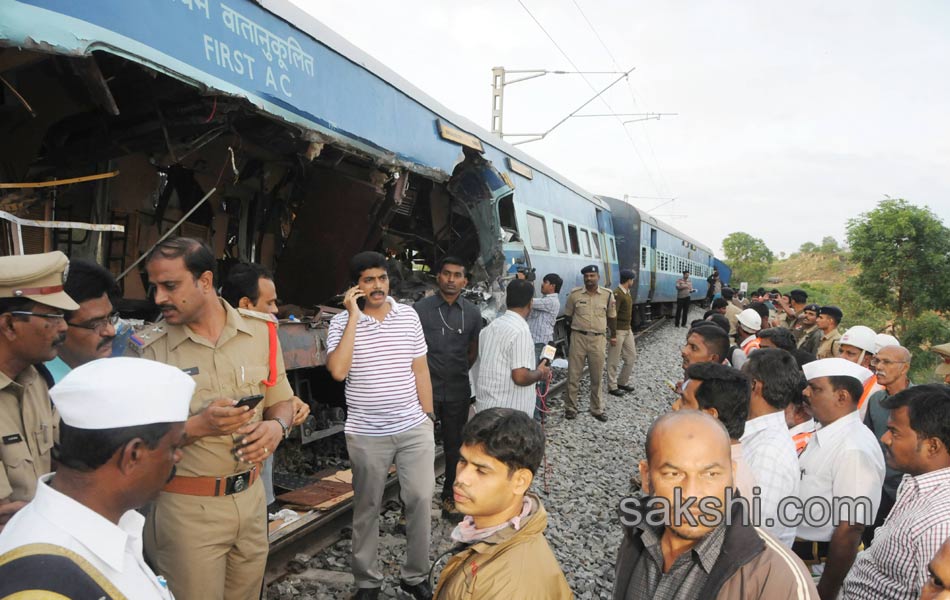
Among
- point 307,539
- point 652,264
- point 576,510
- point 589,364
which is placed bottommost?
point 576,510

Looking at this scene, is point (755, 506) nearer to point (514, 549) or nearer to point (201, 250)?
point (514, 549)

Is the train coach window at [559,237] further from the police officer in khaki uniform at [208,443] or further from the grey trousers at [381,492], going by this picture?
the police officer in khaki uniform at [208,443]

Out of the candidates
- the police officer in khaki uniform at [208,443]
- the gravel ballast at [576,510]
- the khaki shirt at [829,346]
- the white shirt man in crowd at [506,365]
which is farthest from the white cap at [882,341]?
the police officer in khaki uniform at [208,443]

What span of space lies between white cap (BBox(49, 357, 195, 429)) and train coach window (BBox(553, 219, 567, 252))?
29.6 feet

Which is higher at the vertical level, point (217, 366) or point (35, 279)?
point (35, 279)

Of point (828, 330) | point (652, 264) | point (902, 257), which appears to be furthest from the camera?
point (902, 257)

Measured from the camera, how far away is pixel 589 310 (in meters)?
7.64

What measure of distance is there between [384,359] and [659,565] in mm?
1922

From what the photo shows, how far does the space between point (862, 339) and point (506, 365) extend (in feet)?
9.92

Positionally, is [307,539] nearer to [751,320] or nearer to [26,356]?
[26,356]

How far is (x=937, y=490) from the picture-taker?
6.61 ft

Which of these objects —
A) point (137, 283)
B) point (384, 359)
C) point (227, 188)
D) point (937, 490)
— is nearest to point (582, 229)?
point (227, 188)

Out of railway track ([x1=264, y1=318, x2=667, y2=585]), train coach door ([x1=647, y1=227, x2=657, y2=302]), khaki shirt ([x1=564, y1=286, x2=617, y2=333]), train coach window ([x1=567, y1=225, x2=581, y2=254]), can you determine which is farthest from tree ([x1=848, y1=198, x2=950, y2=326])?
railway track ([x1=264, y1=318, x2=667, y2=585])

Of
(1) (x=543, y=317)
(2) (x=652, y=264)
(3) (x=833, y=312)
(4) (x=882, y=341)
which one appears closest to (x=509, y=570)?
(4) (x=882, y=341)
